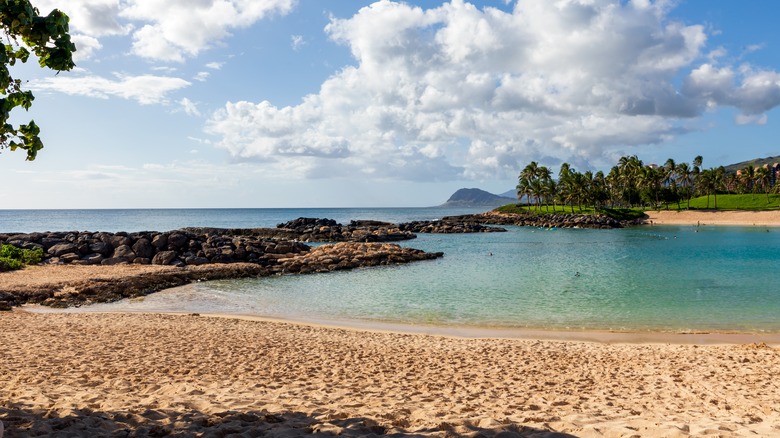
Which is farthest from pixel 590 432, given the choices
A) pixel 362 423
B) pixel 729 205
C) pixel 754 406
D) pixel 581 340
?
pixel 729 205

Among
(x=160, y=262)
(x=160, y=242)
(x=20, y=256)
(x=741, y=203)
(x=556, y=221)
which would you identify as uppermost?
(x=741, y=203)

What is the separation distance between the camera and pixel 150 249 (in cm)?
4122

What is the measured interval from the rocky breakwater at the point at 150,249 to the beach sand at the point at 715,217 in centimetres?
9880

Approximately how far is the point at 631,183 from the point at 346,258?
399 ft

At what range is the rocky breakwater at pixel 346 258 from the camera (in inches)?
1596

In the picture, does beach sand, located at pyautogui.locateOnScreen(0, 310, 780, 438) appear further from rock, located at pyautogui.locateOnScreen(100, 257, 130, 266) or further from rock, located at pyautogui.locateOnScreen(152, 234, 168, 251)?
rock, located at pyautogui.locateOnScreen(152, 234, 168, 251)

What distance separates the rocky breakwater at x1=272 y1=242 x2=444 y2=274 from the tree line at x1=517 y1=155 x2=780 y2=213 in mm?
91753

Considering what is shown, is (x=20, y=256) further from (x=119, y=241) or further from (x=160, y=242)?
(x=160, y=242)

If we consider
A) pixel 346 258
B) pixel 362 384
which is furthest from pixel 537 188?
pixel 362 384

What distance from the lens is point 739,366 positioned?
12.9m

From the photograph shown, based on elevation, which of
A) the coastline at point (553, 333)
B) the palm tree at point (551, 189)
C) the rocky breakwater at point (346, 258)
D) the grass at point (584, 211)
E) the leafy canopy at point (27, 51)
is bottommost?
the coastline at point (553, 333)

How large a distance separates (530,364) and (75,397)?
10830mm

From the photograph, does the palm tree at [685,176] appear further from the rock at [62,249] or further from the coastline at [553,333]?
the rock at [62,249]

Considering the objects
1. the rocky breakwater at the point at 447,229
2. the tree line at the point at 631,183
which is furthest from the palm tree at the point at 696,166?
the rocky breakwater at the point at 447,229
